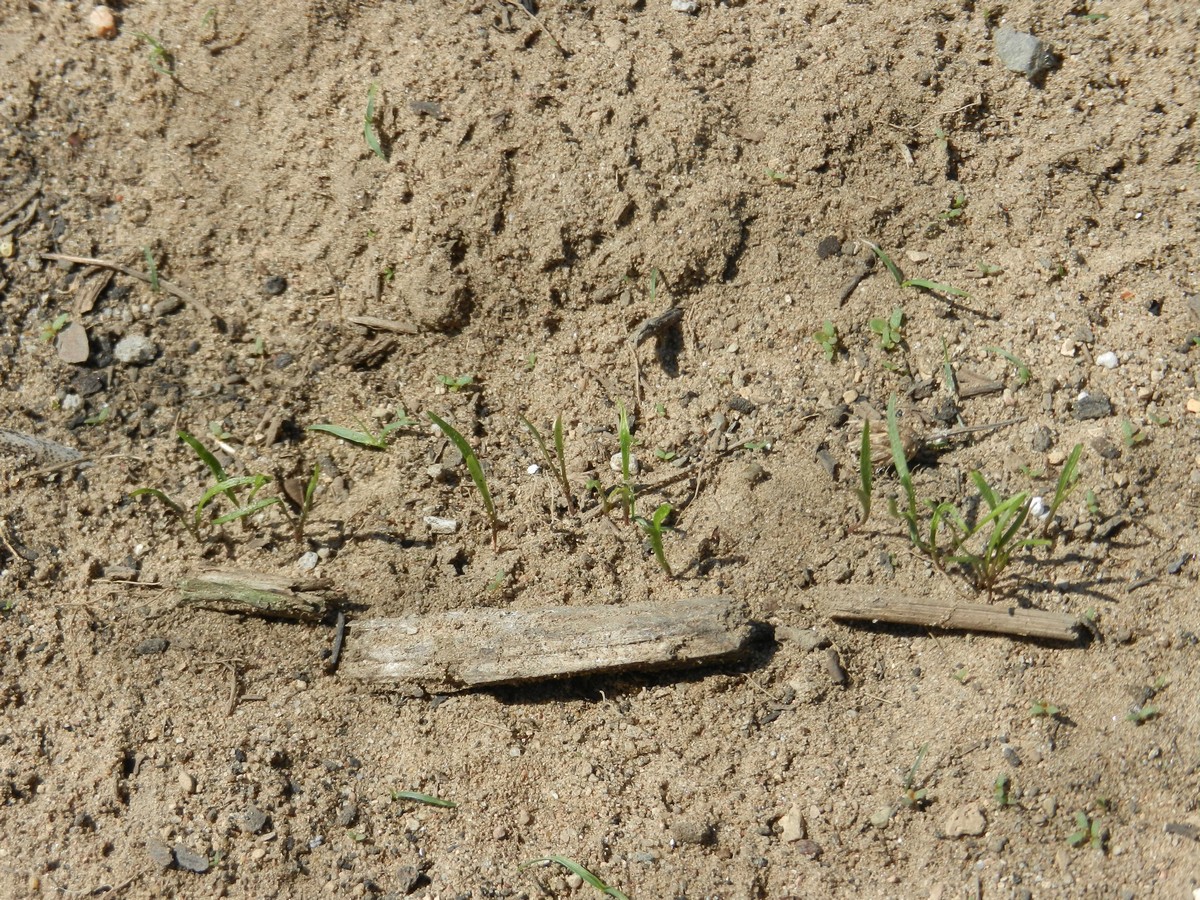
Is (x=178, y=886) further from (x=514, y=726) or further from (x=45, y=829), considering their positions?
(x=514, y=726)

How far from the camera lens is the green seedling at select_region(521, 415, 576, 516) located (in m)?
2.53

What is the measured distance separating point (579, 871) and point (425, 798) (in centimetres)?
44

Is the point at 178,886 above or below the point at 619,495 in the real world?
below

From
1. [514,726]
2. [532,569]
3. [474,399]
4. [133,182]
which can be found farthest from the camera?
[133,182]

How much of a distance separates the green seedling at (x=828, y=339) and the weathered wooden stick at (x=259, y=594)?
5.27 ft

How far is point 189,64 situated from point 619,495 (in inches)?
81.6

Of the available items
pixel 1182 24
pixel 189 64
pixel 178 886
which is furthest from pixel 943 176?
pixel 178 886

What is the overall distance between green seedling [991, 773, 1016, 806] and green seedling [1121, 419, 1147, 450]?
3.28 ft

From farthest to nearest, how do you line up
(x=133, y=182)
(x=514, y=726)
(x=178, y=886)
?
1. (x=133, y=182)
2. (x=514, y=726)
3. (x=178, y=886)

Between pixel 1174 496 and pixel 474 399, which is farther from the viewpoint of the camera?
pixel 474 399

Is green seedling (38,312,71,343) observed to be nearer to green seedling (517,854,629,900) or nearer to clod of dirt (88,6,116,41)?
clod of dirt (88,6,116,41)

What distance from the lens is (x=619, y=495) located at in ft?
8.91

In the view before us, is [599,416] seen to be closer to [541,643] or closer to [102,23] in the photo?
[541,643]

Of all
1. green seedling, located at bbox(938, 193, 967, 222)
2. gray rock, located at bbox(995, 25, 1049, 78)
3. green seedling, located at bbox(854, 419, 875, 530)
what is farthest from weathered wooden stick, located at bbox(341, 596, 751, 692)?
gray rock, located at bbox(995, 25, 1049, 78)
